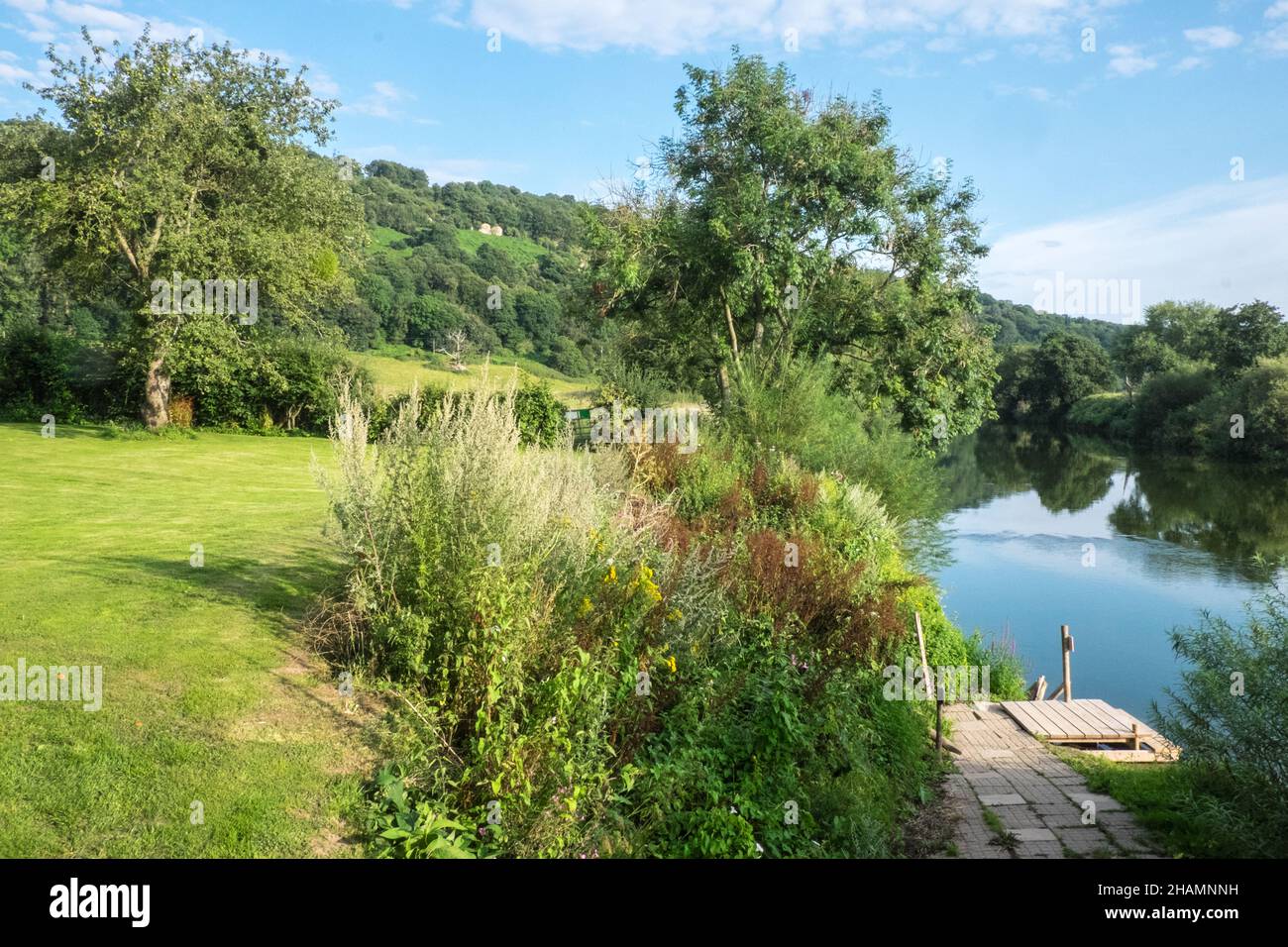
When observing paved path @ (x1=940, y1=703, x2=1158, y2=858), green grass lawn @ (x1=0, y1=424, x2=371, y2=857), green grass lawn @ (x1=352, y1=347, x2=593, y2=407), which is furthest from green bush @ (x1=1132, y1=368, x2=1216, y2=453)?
green grass lawn @ (x1=0, y1=424, x2=371, y2=857)

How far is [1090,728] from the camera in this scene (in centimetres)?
1133

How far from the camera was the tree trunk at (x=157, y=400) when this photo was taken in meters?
24.0

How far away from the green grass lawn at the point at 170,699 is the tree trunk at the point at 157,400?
14.0 m

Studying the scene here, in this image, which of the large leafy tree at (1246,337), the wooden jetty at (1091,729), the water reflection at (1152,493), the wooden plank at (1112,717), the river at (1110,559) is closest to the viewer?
the wooden jetty at (1091,729)

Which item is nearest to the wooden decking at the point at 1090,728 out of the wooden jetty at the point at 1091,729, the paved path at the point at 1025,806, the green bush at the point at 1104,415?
the wooden jetty at the point at 1091,729

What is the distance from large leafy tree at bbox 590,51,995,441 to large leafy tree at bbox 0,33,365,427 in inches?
321

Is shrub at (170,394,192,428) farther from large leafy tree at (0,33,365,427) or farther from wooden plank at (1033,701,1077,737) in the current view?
wooden plank at (1033,701,1077,737)

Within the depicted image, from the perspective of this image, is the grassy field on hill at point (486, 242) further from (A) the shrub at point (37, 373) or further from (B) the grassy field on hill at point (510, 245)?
(A) the shrub at point (37, 373)

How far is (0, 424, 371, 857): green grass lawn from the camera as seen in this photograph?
174 inches

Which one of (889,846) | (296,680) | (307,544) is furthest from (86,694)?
(889,846)

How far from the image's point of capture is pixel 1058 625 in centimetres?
1989


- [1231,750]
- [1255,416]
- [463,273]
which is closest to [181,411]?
[1231,750]
